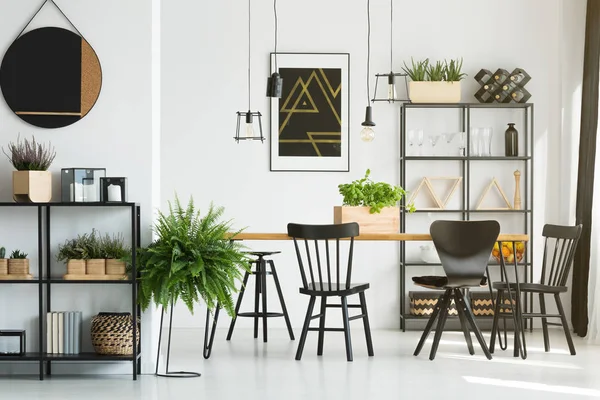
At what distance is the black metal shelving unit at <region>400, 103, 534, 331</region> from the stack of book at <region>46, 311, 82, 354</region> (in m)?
2.95

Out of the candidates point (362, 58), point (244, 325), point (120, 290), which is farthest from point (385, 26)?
point (120, 290)

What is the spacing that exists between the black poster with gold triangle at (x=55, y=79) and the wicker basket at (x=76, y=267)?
830 mm

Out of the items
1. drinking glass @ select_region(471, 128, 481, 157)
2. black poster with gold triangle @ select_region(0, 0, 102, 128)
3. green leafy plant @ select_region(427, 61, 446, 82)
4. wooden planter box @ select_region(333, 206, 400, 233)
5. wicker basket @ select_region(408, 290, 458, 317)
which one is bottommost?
wicker basket @ select_region(408, 290, 458, 317)

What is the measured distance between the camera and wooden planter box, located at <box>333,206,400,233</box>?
571 centimetres

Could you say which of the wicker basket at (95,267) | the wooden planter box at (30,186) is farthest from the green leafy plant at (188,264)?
the wooden planter box at (30,186)

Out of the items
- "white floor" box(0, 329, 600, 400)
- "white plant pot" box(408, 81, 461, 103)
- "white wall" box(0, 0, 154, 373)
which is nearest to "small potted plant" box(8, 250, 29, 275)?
"white wall" box(0, 0, 154, 373)

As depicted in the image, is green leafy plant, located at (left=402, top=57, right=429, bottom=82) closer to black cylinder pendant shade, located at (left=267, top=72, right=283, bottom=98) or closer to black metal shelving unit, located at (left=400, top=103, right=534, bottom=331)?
black metal shelving unit, located at (left=400, top=103, right=534, bottom=331)

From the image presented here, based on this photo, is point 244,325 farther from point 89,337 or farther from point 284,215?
point 89,337

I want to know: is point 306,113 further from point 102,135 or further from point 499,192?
point 102,135

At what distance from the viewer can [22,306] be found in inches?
192

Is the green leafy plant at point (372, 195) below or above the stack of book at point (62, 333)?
above

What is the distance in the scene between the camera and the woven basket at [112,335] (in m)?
4.71

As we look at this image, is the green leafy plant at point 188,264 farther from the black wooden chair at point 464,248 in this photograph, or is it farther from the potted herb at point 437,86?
the potted herb at point 437,86

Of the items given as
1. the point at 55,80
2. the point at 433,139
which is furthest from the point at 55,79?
the point at 433,139
